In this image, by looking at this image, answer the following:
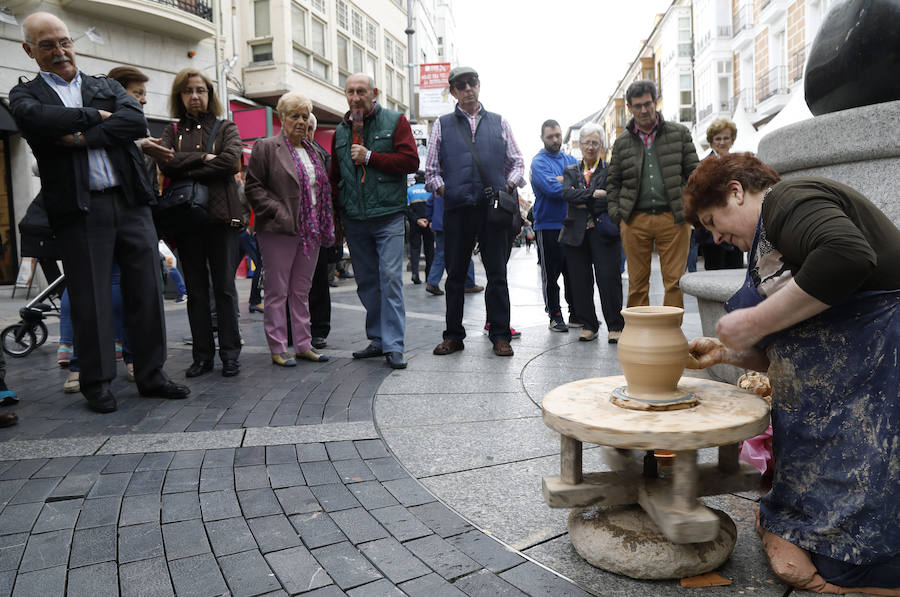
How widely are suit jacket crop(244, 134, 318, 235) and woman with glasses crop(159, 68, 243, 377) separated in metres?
0.21

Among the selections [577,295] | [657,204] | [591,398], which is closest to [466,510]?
[591,398]

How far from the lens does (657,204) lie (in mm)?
5500

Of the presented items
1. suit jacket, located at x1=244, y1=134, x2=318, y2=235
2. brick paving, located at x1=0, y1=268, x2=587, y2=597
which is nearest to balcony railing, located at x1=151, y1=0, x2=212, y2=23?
suit jacket, located at x1=244, y1=134, x2=318, y2=235

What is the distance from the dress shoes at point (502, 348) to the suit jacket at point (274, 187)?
1827 mm

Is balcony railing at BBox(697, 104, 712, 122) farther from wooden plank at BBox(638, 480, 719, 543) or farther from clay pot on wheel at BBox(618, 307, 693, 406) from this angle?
wooden plank at BBox(638, 480, 719, 543)

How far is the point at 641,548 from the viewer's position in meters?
2.07

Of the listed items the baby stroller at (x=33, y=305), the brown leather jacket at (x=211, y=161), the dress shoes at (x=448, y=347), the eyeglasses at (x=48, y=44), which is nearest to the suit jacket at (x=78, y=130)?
the eyeglasses at (x=48, y=44)

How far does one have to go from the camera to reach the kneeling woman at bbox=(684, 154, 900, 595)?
1.90 meters

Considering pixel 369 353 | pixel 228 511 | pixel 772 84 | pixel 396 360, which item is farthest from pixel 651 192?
pixel 772 84

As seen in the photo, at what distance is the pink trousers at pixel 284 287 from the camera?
5484 mm

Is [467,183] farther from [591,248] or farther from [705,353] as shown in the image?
[705,353]

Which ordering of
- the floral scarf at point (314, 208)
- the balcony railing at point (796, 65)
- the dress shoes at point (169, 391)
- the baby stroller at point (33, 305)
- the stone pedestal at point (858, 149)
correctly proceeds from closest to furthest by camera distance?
the stone pedestal at point (858, 149) < the dress shoes at point (169, 391) < the baby stroller at point (33, 305) < the floral scarf at point (314, 208) < the balcony railing at point (796, 65)

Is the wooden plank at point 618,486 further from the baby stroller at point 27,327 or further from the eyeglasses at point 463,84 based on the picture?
the baby stroller at point 27,327

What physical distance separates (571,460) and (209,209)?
147 inches
